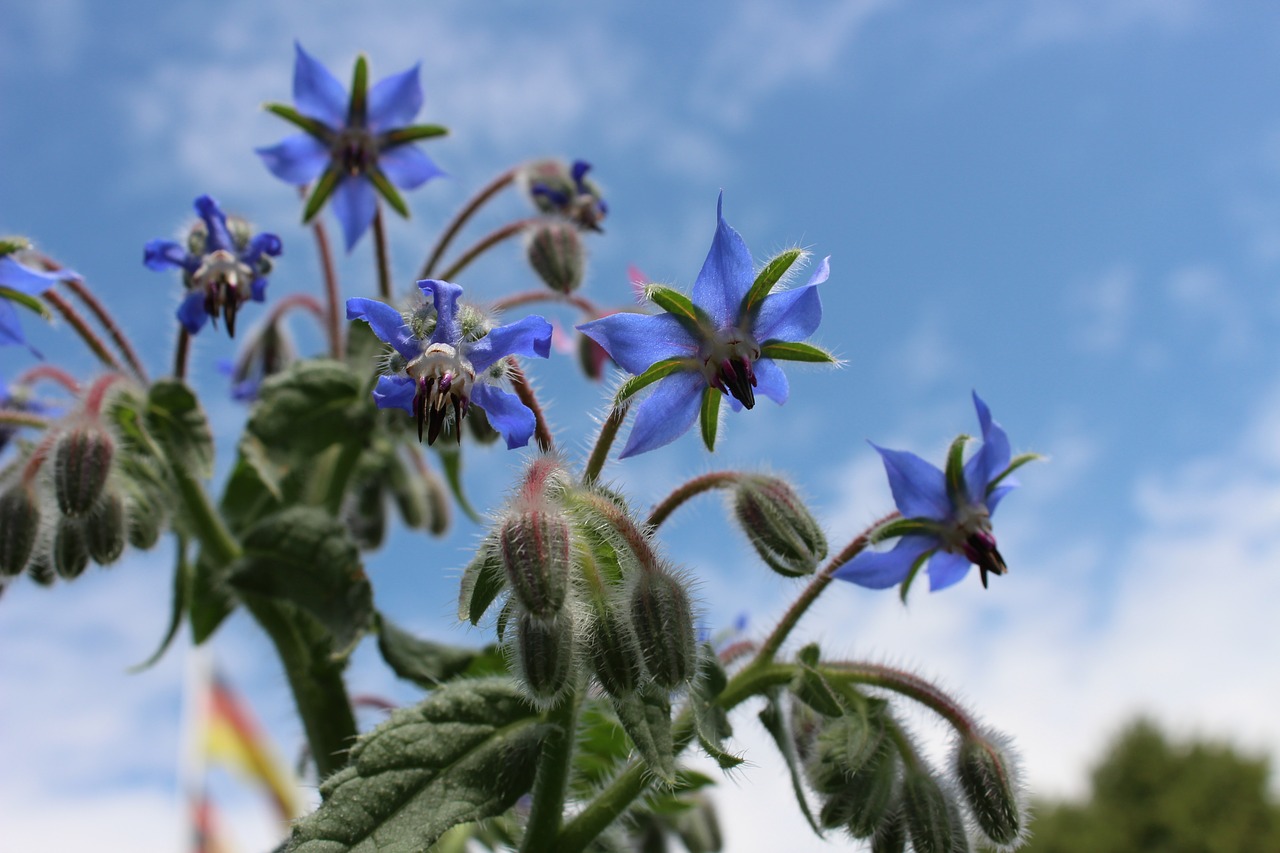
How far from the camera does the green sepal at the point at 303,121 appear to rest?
8.22ft

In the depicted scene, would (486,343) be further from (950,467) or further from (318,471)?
(318,471)

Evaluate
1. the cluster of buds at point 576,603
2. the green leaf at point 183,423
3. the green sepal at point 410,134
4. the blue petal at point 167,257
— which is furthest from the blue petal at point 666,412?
the green sepal at point 410,134

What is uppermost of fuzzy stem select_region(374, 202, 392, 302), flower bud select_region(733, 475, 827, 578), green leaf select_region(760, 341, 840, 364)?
fuzzy stem select_region(374, 202, 392, 302)

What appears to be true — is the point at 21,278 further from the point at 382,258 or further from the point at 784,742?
the point at 784,742

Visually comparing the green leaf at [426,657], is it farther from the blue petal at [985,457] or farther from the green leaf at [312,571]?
the blue petal at [985,457]

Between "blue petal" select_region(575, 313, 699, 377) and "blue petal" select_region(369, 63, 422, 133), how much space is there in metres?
1.25

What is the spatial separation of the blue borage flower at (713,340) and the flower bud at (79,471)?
1023 millimetres

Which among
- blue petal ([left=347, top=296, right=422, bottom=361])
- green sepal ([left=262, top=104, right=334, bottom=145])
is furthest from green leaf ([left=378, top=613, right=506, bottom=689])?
green sepal ([left=262, top=104, right=334, bottom=145])

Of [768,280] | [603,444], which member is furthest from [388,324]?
[768,280]

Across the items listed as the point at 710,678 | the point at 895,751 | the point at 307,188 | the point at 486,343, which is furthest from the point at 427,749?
the point at 307,188

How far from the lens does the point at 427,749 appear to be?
1.62 m

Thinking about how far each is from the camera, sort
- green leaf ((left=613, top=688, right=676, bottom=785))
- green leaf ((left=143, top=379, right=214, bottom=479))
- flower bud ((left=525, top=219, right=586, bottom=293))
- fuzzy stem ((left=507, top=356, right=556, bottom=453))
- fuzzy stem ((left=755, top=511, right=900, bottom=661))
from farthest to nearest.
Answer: flower bud ((left=525, top=219, right=586, bottom=293))
green leaf ((left=143, top=379, right=214, bottom=479))
fuzzy stem ((left=755, top=511, right=900, bottom=661))
fuzzy stem ((left=507, top=356, right=556, bottom=453))
green leaf ((left=613, top=688, right=676, bottom=785))

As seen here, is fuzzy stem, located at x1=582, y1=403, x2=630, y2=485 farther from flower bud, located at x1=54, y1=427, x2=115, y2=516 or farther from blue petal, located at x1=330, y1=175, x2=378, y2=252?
blue petal, located at x1=330, y1=175, x2=378, y2=252

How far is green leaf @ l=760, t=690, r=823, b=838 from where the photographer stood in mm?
1730
